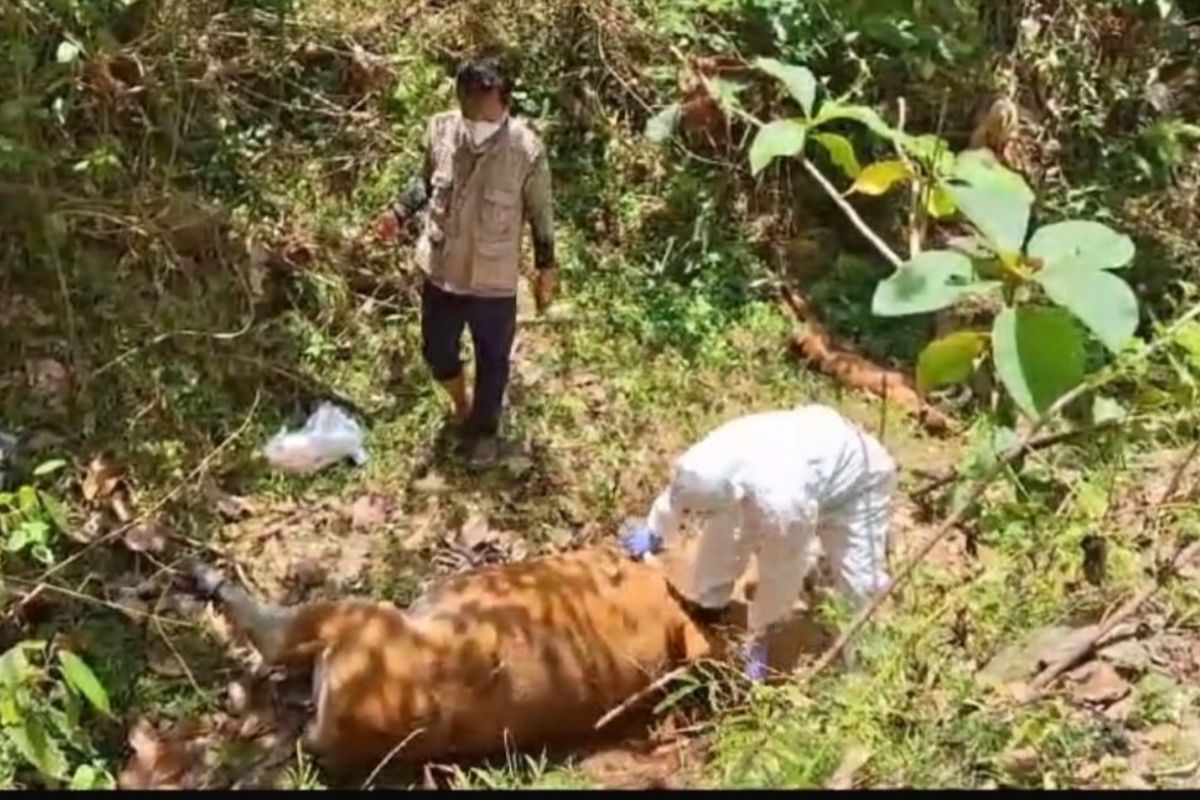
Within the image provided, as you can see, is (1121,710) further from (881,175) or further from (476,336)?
(476,336)

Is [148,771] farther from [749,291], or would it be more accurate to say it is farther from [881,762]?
[749,291]

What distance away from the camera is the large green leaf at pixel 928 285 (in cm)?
201

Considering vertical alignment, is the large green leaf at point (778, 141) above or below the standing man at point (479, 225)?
above

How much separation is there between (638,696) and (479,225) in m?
1.69

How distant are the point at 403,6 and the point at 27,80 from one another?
1.78 metres

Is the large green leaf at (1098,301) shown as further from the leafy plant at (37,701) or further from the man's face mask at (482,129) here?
the man's face mask at (482,129)

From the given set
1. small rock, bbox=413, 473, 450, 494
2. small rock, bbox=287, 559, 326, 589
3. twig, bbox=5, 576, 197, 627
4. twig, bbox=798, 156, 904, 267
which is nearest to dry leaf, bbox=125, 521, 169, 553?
twig, bbox=5, 576, 197, 627

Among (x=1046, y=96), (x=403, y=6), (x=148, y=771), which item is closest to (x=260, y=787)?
(x=148, y=771)

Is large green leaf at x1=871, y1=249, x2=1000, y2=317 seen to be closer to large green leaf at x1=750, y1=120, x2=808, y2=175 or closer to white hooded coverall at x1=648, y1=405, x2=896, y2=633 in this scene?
large green leaf at x1=750, y1=120, x2=808, y2=175

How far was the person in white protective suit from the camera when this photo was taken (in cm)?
435

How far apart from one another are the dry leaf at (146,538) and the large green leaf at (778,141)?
3320mm

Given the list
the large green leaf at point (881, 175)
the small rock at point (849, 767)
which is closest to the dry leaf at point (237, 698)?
the small rock at point (849, 767)

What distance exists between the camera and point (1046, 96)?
7.29m

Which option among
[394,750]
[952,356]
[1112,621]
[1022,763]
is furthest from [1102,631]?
[394,750]
